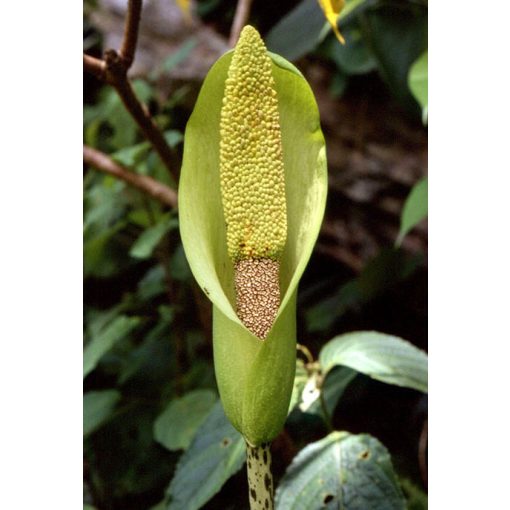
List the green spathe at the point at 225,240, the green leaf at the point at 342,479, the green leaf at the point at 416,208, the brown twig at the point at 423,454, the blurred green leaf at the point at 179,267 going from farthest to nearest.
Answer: the blurred green leaf at the point at 179,267 < the green leaf at the point at 416,208 < the brown twig at the point at 423,454 < the green leaf at the point at 342,479 < the green spathe at the point at 225,240

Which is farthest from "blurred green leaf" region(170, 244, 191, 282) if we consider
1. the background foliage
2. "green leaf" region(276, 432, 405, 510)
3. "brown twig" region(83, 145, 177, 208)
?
"green leaf" region(276, 432, 405, 510)

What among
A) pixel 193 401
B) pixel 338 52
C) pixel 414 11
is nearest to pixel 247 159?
pixel 193 401

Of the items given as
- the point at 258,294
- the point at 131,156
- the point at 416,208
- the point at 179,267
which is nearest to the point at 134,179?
the point at 131,156

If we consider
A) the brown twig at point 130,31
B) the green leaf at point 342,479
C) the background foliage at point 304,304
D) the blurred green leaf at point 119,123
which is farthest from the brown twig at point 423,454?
the blurred green leaf at point 119,123

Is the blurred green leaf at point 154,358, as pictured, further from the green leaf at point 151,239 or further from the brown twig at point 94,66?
the brown twig at point 94,66

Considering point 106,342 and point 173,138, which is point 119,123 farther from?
point 106,342
